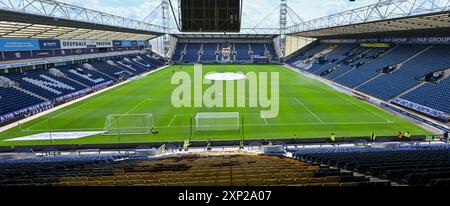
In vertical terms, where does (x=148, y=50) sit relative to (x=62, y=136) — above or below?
above

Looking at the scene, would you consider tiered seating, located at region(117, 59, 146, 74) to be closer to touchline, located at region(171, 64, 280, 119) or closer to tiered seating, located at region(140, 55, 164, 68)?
tiered seating, located at region(140, 55, 164, 68)

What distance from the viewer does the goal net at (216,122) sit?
27.3m

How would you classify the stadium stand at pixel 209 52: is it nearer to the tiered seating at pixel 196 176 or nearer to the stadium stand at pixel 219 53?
the stadium stand at pixel 219 53

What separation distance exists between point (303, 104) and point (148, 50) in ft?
236

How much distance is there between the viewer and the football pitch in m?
25.1

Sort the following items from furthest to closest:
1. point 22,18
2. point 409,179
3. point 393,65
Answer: point 393,65 → point 22,18 → point 409,179

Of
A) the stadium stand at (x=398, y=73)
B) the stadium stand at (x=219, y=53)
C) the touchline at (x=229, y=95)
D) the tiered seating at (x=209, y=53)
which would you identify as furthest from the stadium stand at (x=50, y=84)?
the stadium stand at (x=398, y=73)

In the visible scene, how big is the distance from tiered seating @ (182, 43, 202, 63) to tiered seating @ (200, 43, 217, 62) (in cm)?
235

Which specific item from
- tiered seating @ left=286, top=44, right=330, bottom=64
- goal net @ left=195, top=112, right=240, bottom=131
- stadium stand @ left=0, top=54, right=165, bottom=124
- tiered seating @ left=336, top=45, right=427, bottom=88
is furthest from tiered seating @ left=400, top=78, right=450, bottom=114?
stadium stand @ left=0, top=54, right=165, bottom=124

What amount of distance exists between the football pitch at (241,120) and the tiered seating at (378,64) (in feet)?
26.8

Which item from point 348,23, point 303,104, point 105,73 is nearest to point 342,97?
point 303,104
